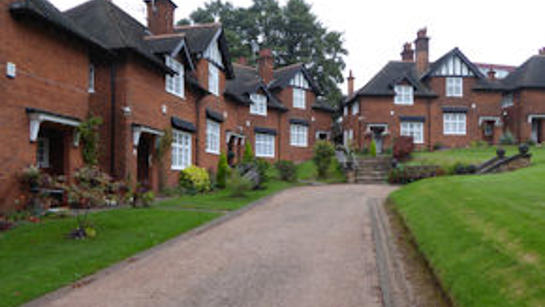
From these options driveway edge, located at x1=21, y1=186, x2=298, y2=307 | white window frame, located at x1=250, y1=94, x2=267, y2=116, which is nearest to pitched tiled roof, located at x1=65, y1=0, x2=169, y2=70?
driveway edge, located at x1=21, y1=186, x2=298, y2=307

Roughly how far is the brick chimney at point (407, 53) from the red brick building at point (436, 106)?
15.6 ft

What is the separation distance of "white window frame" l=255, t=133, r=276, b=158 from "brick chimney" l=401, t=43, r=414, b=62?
16.6 meters

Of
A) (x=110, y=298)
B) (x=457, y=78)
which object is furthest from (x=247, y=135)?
(x=110, y=298)

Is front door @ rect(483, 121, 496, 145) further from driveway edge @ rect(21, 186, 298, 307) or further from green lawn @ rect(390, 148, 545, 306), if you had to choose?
driveway edge @ rect(21, 186, 298, 307)

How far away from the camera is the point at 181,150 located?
783 inches

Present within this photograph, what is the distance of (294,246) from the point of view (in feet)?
28.5

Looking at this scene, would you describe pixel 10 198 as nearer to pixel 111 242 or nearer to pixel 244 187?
pixel 111 242

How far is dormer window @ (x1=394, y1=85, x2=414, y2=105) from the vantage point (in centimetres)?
3434

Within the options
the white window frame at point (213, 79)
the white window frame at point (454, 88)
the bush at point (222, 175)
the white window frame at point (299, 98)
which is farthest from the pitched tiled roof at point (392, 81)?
the bush at point (222, 175)

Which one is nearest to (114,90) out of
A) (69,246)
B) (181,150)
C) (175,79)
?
(175,79)

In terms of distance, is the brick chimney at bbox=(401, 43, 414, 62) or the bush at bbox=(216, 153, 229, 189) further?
the brick chimney at bbox=(401, 43, 414, 62)

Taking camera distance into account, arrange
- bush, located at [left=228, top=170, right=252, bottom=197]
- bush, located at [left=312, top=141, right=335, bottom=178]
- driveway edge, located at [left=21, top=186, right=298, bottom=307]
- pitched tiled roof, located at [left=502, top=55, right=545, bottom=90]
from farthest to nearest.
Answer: pitched tiled roof, located at [left=502, top=55, right=545, bottom=90], bush, located at [left=312, top=141, right=335, bottom=178], bush, located at [left=228, top=170, right=252, bottom=197], driveway edge, located at [left=21, top=186, right=298, bottom=307]

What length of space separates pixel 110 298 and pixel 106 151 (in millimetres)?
11116

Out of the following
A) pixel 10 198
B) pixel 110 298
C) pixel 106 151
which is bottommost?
pixel 110 298
